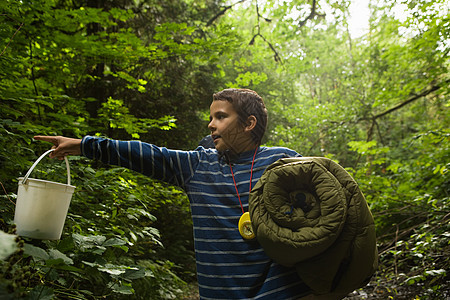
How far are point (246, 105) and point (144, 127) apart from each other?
2.57 meters

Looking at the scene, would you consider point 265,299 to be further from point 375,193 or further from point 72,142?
point 375,193

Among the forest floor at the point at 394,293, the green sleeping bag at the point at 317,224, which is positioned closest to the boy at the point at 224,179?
the green sleeping bag at the point at 317,224

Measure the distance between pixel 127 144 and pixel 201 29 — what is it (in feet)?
20.2

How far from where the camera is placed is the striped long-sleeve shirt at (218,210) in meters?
1.45

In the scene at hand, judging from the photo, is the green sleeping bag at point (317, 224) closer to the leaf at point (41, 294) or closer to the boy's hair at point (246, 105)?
the boy's hair at point (246, 105)

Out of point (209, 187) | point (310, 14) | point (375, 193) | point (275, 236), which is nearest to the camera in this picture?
point (275, 236)

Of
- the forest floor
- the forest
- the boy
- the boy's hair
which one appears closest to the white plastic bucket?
the forest

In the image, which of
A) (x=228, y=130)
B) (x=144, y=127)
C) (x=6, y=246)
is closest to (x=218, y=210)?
(x=228, y=130)

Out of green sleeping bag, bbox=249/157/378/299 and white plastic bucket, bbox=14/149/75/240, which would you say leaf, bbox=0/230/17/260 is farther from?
green sleeping bag, bbox=249/157/378/299

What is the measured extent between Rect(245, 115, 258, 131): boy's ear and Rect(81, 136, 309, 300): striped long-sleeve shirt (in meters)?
0.13

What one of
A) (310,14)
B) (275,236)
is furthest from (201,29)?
(275,236)

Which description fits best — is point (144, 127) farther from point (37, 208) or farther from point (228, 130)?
point (37, 208)

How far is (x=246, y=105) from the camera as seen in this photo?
6.00 ft

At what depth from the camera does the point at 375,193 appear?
5.89 metres
